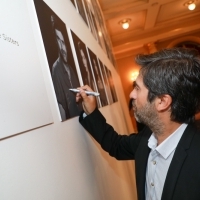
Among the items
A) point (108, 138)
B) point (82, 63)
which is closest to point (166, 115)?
point (108, 138)

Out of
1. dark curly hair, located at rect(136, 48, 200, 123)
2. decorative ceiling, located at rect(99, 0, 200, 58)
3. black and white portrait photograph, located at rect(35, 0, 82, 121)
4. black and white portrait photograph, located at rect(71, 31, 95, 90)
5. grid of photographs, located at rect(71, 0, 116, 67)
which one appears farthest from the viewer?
decorative ceiling, located at rect(99, 0, 200, 58)

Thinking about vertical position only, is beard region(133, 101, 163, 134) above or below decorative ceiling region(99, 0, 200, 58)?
below

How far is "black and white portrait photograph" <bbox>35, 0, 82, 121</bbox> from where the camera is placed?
0.91 meters

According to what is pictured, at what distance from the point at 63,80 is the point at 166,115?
601 millimetres

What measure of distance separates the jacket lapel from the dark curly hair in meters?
0.14

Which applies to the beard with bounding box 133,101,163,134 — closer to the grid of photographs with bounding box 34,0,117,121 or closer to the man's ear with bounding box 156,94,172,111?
the man's ear with bounding box 156,94,172,111

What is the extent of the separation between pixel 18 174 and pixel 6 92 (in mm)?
199

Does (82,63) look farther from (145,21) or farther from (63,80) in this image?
(145,21)

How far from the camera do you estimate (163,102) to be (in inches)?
48.7

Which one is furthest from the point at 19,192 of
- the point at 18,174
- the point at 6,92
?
the point at 6,92

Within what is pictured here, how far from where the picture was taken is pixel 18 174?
1.83 ft

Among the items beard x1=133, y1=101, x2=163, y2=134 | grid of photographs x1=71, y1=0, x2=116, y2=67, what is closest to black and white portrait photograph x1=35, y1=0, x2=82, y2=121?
beard x1=133, y1=101, x2=163, y2=134

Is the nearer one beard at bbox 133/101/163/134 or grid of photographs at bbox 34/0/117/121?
grid of photographs at bbox 34/0/117/121

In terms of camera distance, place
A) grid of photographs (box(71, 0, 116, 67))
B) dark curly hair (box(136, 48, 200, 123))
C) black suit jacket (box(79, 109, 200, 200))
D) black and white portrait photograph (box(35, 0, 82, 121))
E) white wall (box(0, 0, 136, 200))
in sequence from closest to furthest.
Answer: white wall (box(0, 0, 136, 200))
black and white portrait photograph (box(35, 0, 82, 121))
black suit jacket (box(79, 109, 200, 200))
dark curly hair (box(136, 48, 200, 123))
grid of photographs (box(71, 0, 116, 67))
